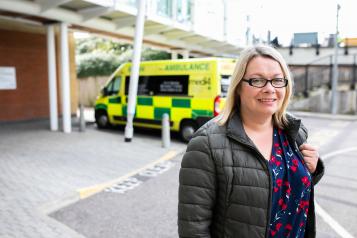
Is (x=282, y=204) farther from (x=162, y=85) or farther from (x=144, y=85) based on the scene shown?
(x=144, y=85)

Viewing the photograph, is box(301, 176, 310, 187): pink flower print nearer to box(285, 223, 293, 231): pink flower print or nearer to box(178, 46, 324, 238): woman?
box(178, 46, 324, 238): woman

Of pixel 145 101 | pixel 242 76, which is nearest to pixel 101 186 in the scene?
pixel 242 76

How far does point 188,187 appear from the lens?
163 centimetres

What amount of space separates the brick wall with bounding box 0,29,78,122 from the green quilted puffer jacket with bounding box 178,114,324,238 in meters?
12.4

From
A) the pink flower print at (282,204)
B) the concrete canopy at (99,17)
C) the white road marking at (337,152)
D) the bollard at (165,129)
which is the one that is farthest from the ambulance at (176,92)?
the pink flower print at (282,204)

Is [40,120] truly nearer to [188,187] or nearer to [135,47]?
[135,47]

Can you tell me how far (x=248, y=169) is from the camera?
1.60 metres

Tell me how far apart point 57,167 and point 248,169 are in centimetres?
573

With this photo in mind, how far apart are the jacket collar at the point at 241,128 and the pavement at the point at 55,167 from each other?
115 inches

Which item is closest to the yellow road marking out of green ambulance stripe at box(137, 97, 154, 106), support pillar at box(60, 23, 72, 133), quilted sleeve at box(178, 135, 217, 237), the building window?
green ambulance stripe at box(137, 97, 154, 106)

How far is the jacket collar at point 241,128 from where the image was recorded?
164 centimetres

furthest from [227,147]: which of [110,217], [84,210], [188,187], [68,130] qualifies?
[68,130]

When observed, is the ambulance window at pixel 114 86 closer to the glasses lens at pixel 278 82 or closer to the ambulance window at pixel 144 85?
the ambulance window at pixel 144 85

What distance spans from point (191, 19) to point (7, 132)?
8272 mm
